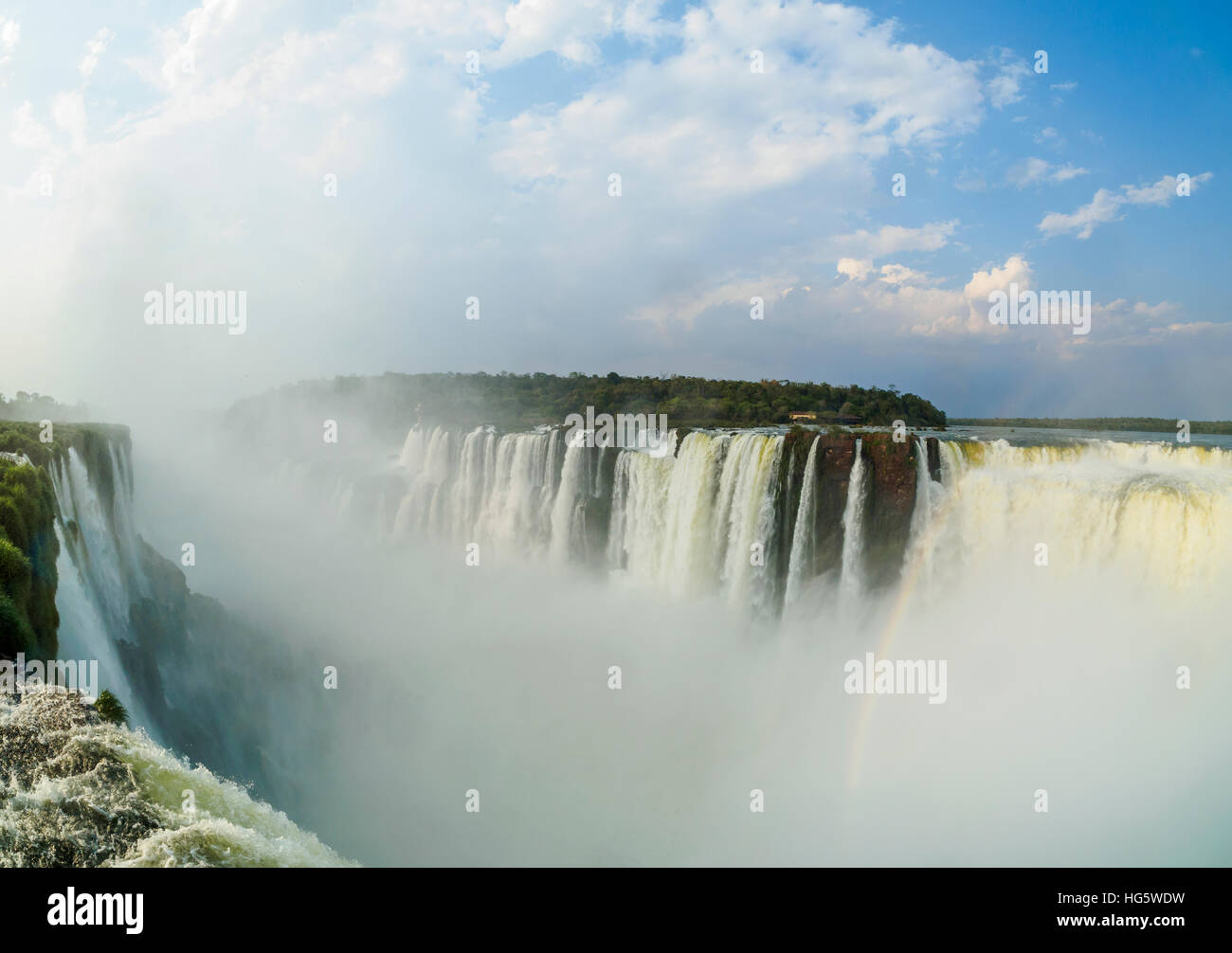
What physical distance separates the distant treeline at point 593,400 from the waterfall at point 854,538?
1765 centimetres

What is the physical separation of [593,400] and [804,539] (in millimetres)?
33899

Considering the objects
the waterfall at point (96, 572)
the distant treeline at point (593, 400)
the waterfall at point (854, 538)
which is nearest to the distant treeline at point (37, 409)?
the distant treeline at point (593, 400)

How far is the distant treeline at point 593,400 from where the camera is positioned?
39875 mm

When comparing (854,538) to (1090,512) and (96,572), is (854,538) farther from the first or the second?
(96,572)

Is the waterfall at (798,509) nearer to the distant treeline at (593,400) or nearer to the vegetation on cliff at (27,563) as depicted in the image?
the distant treeline at (593,400)

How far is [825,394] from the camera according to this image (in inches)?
1708

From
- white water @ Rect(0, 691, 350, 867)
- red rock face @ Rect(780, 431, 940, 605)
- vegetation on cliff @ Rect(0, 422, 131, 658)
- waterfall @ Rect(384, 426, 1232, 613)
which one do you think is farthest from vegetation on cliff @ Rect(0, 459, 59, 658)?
red rock face @ Rect(780, 431, 940, 605)

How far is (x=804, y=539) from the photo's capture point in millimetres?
18453

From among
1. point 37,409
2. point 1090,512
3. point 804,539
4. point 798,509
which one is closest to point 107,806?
point 804,539

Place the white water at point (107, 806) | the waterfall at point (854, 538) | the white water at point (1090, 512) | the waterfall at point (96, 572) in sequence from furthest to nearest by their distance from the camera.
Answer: the waterfall at point (854, 538) → the white water at point (1090, 512) → the waterfall at point (96, 572) → the white water at point (107, 806)

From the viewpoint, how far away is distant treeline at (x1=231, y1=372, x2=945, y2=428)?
131 feet

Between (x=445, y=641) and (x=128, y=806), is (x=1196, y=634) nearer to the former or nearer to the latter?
(x=128, y=806)

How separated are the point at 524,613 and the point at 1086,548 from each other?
17968mm
